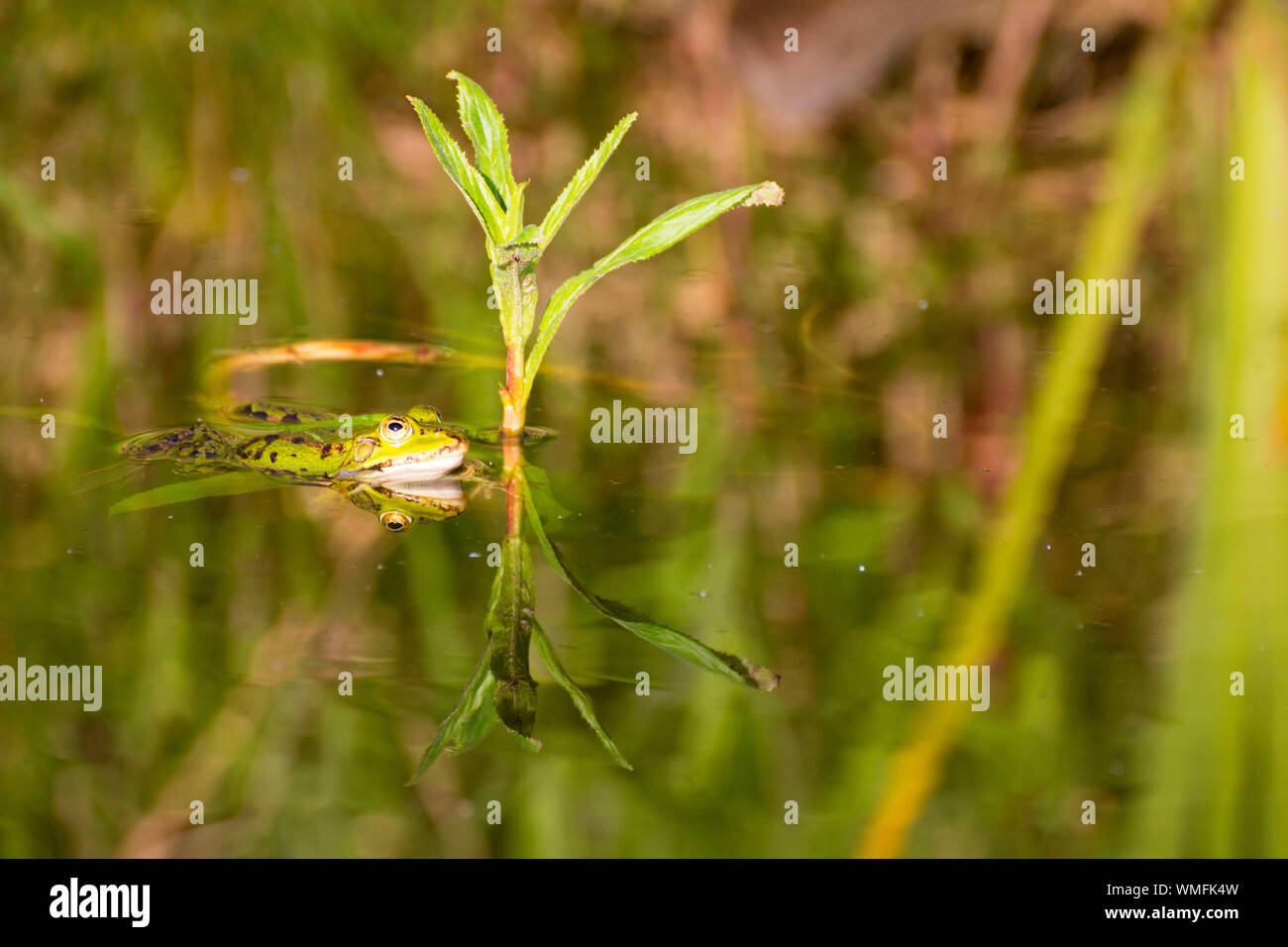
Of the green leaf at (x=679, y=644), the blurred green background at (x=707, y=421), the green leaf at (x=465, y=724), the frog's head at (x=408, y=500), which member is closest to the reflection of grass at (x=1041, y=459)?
the blurred green background at (x=707, y=421)

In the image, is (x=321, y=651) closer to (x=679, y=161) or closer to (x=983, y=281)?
(x=983, y=281)

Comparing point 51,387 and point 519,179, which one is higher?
point 519,179

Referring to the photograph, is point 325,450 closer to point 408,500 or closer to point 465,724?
point 408,500

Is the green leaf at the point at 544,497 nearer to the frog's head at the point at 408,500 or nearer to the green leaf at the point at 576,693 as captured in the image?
the frog's head at the point at 408,500

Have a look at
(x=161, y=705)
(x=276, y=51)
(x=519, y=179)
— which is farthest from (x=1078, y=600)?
(x=276, y=51)

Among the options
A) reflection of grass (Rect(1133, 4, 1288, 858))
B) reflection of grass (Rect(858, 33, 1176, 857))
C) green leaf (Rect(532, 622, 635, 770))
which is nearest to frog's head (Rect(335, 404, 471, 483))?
green leaf (Rect(532, 622, 635, 770))

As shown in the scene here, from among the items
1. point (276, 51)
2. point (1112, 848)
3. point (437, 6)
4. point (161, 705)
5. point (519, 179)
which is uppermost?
point (437, 6)
